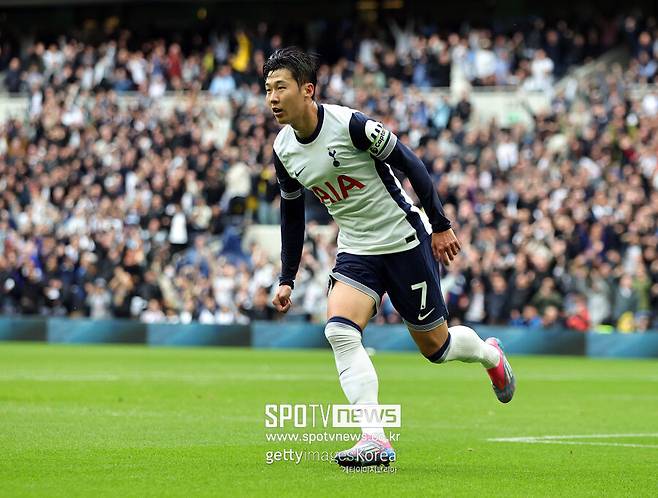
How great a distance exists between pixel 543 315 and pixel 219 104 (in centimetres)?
1288

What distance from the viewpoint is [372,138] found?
8750 millimetres

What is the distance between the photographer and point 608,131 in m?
30.9

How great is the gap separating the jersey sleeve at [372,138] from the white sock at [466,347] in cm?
135

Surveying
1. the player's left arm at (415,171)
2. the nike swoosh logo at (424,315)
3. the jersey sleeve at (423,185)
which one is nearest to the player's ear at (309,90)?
the player's left arm at (415,171)

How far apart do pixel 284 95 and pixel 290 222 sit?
112 centimetres

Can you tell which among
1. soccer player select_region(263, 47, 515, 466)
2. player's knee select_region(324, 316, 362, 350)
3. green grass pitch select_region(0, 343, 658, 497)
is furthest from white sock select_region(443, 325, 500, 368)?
player's knee select_region(324, 316, 362, 350)

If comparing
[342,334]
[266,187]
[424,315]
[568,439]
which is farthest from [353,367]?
[266,187]

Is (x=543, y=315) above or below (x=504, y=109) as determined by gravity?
below

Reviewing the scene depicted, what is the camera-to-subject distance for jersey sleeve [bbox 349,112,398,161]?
876 centimetres

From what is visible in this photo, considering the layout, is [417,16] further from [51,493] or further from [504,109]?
[51,493]

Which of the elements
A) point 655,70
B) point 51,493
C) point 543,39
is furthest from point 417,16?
point 51,493

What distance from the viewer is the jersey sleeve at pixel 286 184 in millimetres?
9184

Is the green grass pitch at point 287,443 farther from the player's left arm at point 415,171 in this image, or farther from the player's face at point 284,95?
the player's face at point 284,95

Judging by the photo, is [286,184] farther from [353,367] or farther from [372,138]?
[353,367]
